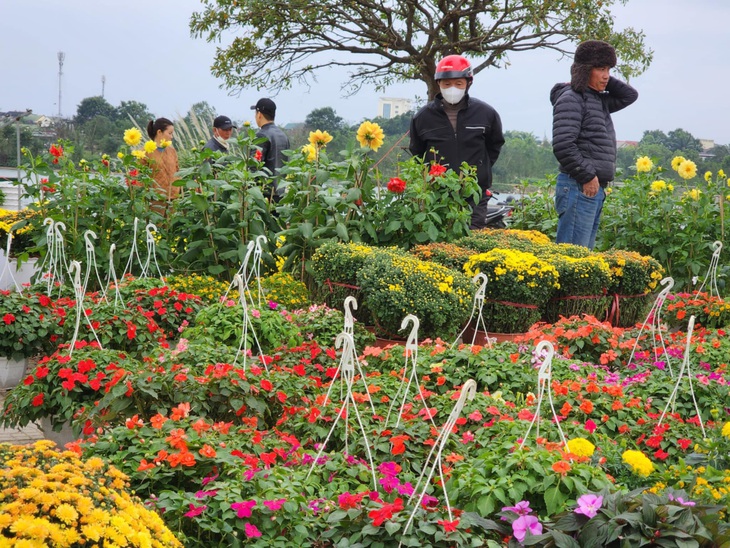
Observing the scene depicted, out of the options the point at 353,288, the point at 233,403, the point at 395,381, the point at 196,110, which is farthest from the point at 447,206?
the point at 196,110

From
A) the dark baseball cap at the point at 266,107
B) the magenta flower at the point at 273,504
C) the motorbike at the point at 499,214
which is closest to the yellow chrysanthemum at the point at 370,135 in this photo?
the dark baseball cap at the point at 266,107

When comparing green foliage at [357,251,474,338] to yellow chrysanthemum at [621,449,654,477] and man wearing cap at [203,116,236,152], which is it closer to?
yellow chrysanthemum at [621,449,654,477]

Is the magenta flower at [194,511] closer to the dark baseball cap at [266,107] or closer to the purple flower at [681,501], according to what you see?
the purple flower at [681,501]

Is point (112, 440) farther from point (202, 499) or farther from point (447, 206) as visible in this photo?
point (447, 206)

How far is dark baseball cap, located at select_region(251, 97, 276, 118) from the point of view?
7.74m

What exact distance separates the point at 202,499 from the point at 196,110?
12.1 metres

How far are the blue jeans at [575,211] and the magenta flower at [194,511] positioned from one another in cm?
491

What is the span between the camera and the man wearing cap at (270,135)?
7.64 m

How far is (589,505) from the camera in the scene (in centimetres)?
209

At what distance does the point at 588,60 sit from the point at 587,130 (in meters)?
0.54

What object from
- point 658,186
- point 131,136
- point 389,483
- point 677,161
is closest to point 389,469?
point 389,483

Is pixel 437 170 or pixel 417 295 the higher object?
pixel 437 170

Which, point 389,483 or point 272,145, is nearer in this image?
point 389,483

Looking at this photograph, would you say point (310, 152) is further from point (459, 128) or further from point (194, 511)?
point (194, 511)
